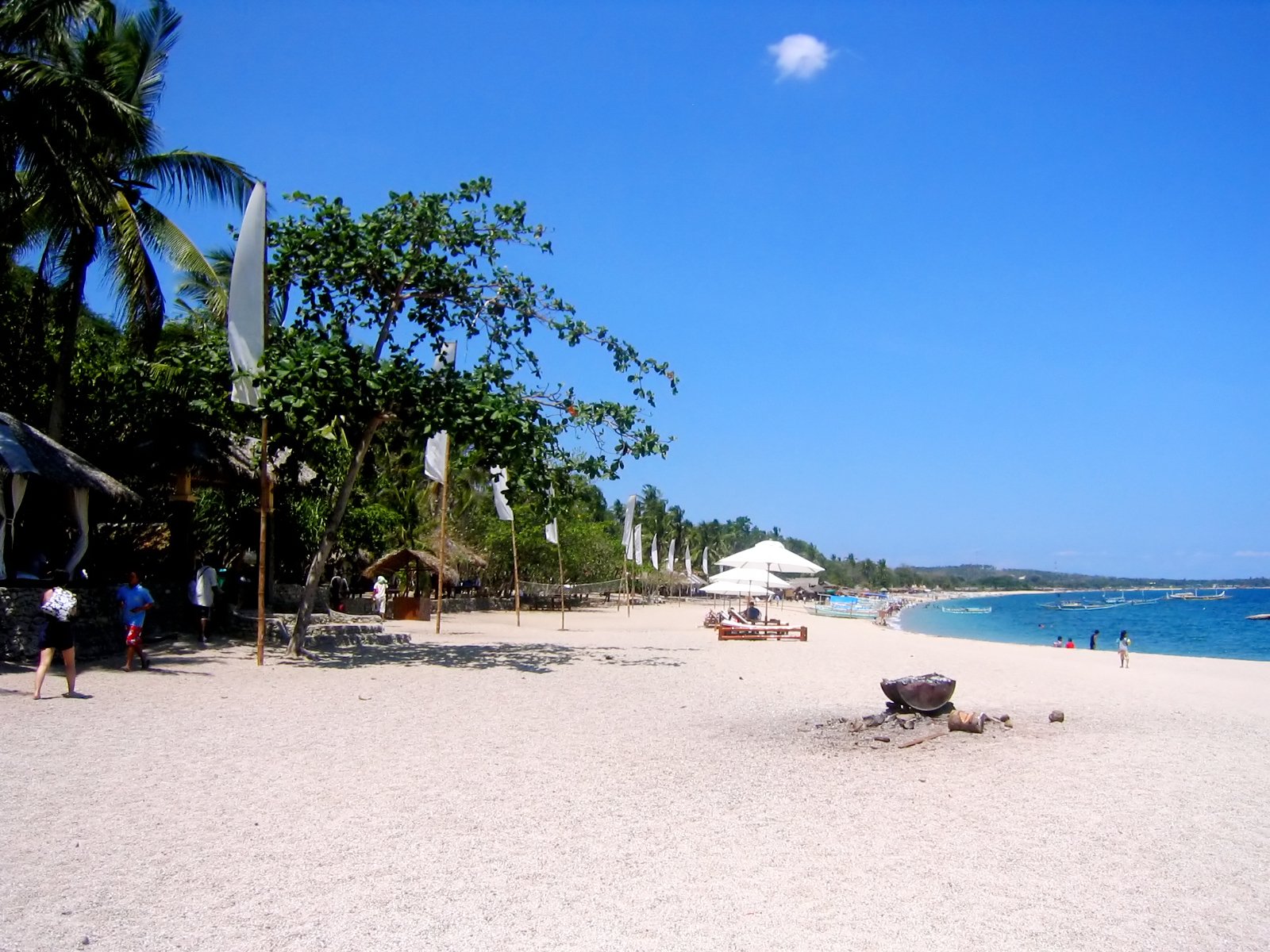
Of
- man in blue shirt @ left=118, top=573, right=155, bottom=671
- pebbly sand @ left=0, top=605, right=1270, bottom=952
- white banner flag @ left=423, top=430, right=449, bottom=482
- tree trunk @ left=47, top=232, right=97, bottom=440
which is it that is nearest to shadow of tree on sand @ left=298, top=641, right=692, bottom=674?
man in blue shirt @ left=118, top=573, right=155, bottom=671

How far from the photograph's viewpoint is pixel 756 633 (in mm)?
22484

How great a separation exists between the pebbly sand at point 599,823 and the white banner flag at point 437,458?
24.8ft

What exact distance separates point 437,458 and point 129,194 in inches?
269

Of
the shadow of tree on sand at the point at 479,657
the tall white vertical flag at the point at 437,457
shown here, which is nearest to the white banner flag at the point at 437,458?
the tall white vertical flag at the point at 437,457

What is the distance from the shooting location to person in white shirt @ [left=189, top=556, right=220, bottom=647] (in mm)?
15500

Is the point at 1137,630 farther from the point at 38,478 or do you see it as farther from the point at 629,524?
the point at 38,478

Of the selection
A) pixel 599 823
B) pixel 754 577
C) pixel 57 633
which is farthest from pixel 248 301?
pixel 754 577

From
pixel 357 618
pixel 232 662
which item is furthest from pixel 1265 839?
pixel 357 618

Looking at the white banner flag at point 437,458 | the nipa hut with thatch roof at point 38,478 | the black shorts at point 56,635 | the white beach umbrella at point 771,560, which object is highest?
the white banner flag at point 437,458

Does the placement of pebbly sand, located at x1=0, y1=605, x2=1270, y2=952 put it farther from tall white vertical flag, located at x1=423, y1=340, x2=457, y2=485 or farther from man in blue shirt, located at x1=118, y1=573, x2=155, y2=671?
tall white vertical flag, located at x1=423, y1=340, x2=457, y2=485

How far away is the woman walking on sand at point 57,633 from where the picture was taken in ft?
30.3

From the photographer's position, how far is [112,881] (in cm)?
462

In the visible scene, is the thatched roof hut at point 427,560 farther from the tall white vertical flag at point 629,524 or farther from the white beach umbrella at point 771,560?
the white beach umbrella at point 771,560

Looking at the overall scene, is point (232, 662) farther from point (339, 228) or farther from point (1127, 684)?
point (1127, 684)
